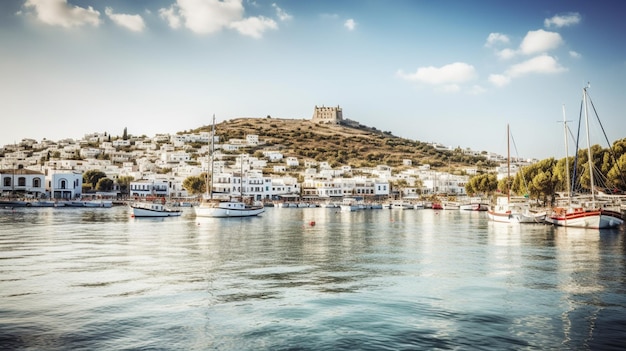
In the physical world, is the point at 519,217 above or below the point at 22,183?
below

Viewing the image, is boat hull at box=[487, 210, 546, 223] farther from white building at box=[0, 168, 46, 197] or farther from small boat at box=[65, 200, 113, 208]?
white building at box=[0, 168, 46, 197]

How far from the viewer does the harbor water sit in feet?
42.4

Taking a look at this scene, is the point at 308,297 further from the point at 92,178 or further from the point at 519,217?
the point at 92,178

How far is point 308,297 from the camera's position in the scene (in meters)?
17.5

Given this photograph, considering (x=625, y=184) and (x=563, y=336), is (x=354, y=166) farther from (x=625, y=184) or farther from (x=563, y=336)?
(x=563, y=336)

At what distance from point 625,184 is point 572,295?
5118 centimetres

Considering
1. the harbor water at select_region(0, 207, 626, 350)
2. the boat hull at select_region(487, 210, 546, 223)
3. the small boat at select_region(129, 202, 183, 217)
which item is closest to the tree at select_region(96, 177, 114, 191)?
the small boat at select_region(129, 202, 183, 217)

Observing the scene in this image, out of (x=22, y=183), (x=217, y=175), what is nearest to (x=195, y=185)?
(x=217, y=175)

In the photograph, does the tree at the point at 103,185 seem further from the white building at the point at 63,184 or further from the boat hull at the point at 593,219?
the boat hull at the point at 593,219

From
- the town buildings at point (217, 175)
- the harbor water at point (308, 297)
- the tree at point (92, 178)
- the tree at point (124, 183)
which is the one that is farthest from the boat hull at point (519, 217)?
the tree at point (92, 178)

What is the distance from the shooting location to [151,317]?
14844 millimetres

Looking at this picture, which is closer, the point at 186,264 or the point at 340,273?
the point at 340,273

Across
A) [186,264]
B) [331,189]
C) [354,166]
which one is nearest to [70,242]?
[186,264]

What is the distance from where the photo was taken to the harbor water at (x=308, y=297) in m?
12.9
